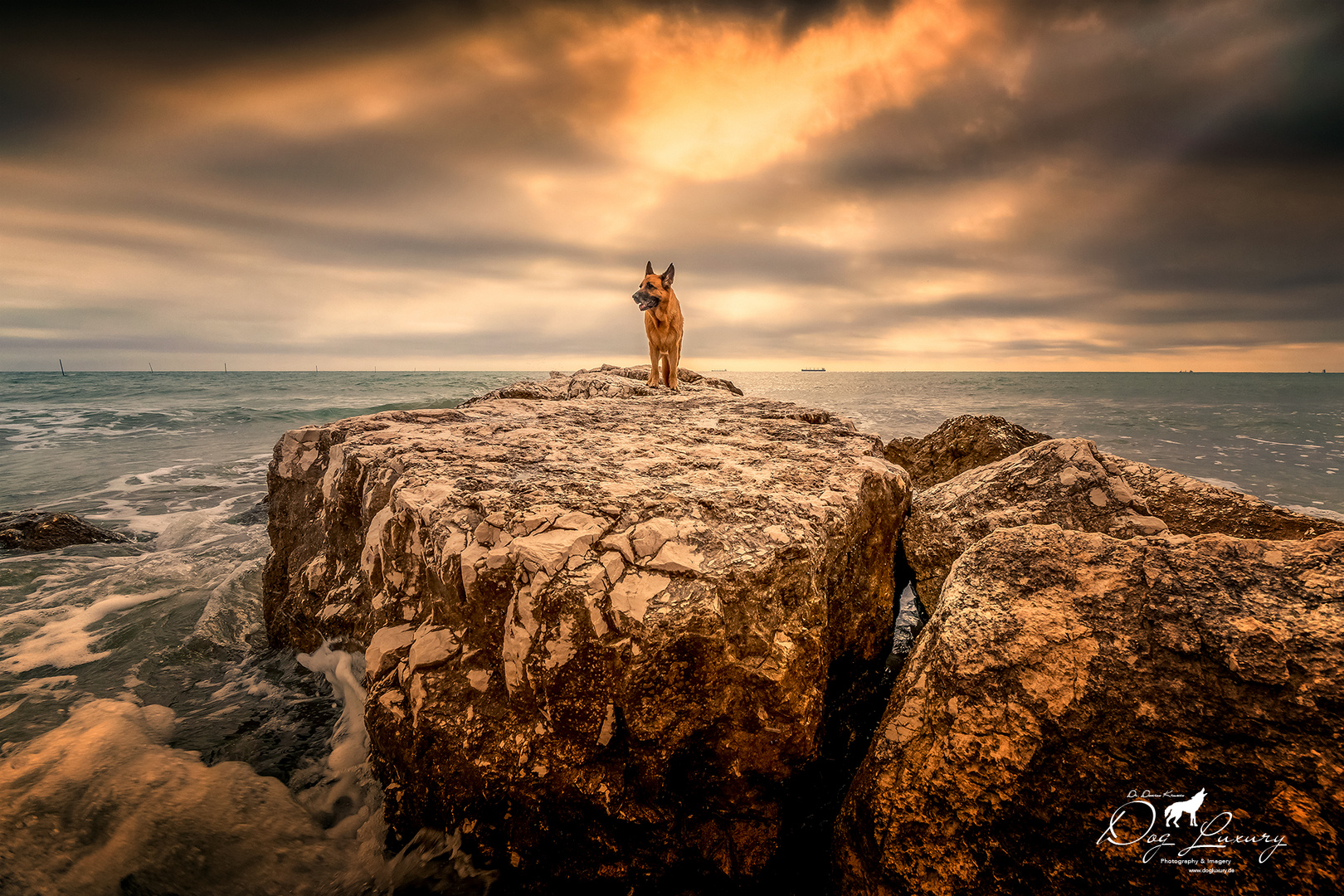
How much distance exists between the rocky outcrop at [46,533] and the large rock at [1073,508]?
951cm

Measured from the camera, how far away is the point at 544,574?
5.97 ft

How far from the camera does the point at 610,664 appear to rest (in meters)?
1.68

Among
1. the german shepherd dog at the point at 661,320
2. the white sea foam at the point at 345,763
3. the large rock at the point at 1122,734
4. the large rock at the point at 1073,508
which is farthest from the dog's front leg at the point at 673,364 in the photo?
the large rock at the point at 1122,734

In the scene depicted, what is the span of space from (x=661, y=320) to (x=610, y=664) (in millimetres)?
4427

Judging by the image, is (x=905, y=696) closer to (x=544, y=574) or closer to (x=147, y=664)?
(x=544, y=574)

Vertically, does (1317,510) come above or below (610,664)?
below

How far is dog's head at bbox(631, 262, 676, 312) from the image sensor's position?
5.19m

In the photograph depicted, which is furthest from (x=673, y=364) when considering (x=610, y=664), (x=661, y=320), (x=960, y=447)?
(x=610, y=664)

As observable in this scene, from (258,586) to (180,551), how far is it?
9.41 ft

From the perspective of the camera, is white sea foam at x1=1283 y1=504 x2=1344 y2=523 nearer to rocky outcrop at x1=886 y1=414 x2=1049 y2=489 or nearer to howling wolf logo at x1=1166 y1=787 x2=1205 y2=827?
rocky outcrop at x1=886 y1=414 x2=1049 y2=489

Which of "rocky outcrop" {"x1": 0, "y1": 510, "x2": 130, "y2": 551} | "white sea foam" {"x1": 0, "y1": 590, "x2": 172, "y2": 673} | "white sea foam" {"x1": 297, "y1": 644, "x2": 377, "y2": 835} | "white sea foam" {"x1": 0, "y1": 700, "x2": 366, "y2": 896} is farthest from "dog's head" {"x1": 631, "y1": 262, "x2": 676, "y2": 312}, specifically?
"rocky outcrop" {"x1": 0, "y1": 510, "x2": 130, "y2": 551}

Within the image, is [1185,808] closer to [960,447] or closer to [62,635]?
[960,447]

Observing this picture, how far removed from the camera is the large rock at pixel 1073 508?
2.61 metres

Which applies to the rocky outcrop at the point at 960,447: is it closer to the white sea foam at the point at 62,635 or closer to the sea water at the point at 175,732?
the sea water at the point at 175,732
